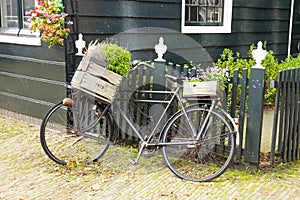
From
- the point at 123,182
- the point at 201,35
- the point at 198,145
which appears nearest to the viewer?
the point at 123,182

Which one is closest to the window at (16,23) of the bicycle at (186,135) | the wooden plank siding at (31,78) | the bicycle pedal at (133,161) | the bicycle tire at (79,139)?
the wooden plank siding at (31,78)

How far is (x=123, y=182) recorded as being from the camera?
13.0 feet

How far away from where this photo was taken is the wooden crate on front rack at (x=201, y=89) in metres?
4.00

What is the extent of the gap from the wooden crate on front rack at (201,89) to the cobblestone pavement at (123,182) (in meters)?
0.85

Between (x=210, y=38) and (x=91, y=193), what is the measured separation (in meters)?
4.35

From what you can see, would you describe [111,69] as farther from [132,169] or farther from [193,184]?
[193,184]

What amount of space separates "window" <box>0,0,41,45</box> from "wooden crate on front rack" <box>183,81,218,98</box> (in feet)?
8.27

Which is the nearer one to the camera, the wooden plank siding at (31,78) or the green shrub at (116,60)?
the green shrub at (116,60)

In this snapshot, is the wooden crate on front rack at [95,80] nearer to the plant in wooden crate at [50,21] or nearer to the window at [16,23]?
the plant in wooden crate at [50,21]

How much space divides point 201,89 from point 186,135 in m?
0.61

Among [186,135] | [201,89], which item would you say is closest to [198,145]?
[186,135]

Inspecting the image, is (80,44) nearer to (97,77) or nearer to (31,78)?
(97,77)

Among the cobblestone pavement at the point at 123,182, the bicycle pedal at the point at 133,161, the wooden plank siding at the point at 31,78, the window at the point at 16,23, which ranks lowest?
the cobblestone pavement at the point at 123,182

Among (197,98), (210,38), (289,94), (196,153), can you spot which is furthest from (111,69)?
(210,38)
